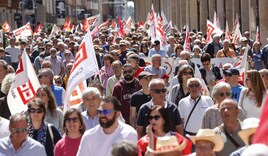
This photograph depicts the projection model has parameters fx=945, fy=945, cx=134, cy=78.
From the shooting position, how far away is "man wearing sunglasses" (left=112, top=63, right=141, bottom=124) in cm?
1184

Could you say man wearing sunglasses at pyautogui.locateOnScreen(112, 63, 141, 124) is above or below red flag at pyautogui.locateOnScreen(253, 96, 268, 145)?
below

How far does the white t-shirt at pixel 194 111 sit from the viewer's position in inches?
403

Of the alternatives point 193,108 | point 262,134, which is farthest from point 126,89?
point 262,134

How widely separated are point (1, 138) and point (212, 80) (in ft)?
18.8

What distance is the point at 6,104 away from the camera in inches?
434

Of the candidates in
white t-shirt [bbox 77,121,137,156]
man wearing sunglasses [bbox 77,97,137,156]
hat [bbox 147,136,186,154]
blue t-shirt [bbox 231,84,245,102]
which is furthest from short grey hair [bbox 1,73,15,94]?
hat [bbox 147,136,186,154]

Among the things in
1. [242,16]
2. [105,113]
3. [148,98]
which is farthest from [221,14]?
[105,113]

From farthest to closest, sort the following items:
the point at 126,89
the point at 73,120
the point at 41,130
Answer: the point at 126,89 → the point at 41,130 → the point at 73,120

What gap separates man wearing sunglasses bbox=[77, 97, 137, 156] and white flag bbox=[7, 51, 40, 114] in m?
2.53

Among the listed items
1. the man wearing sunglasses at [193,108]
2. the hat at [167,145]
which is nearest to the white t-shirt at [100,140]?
the hat at [167,145]

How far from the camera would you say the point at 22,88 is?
1108cm

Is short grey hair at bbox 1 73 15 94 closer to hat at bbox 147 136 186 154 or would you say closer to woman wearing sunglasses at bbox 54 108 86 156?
woman wearing sunglasses at bbox 54 108 86 156

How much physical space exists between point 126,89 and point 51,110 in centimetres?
208

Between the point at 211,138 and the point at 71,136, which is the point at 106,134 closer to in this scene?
the point at 71,136
